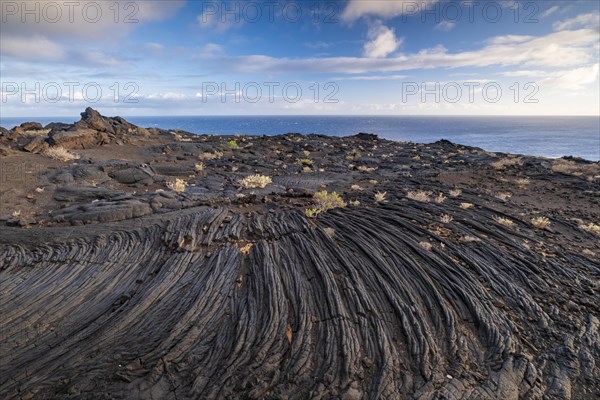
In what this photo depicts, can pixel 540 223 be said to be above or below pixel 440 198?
below

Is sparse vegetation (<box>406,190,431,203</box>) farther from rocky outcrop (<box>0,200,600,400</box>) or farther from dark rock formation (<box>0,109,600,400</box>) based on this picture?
rocky outcrop (<box>0,200,600,400</box>)

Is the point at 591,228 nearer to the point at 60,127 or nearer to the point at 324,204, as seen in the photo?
the point at 324,204

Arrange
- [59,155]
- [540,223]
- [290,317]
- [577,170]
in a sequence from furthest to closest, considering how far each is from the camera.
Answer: [577,170] < [59,155] < [540,223] < [290,317]

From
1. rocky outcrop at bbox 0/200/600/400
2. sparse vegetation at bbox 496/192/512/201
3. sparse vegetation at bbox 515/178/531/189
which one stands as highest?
sparse vegetation at bbox 515/178/531/189

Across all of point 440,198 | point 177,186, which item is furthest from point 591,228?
point 177,186

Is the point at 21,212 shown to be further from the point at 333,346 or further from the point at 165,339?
the point at 333,346

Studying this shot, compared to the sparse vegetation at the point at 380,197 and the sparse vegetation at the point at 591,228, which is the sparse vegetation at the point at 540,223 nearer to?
the sparse vegetation at the point at 591,228

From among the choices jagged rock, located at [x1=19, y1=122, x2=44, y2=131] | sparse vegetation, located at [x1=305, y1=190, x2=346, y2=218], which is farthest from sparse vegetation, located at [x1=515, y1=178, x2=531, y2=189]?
jagged rock, located at [x1=19, y1=122, x2=44, y2=131]

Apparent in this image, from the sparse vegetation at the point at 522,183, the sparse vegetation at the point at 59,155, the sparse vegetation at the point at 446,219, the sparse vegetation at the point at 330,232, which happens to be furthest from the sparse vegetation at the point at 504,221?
the sparse vegetation at the point at 59,155

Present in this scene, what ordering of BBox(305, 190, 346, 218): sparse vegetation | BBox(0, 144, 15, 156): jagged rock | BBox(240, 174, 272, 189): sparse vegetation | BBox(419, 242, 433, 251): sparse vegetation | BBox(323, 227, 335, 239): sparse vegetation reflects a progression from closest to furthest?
BBox(419, 242, 433, 251): sparse vegetation
BBox(323, 227, 335, 239): sparse vegetation
BBox(305, 190, 346, 218): sparse vegetation
BBox(240, 174, 272, 189): sparse vegetation
BBox(0, 144, 15, 156): jagged rock

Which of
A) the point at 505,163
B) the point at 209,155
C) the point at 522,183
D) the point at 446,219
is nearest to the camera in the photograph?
the point at 446,219

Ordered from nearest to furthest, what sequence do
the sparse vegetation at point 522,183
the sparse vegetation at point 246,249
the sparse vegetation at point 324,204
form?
1. the sparse vegetation at point 246,249
2. the sparse vegetation at point 324,204
3. the sparse vegetation at point 522,183

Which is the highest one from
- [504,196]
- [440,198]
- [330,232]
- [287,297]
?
[440,198]

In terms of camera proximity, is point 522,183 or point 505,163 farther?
point 505,163
